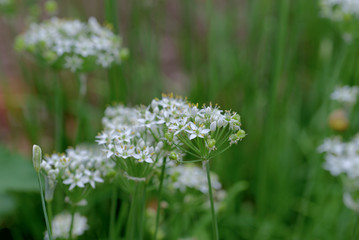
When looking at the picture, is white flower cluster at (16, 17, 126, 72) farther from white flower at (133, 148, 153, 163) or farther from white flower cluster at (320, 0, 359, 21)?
white flower cluster at (320, 0, 359, 21)

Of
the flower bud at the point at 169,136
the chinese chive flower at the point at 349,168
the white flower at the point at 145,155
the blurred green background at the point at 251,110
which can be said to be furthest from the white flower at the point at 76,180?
the chinese chive flower at the point at 349,168

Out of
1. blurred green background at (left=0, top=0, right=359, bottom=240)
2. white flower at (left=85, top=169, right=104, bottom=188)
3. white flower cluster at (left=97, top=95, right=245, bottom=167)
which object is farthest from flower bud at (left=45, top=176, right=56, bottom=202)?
blurred green background at (left=0, top=0, right=359, bottom=240)

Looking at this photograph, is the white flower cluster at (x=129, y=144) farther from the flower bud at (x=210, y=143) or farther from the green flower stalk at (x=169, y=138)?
the flower bud at (x=210, y=143)

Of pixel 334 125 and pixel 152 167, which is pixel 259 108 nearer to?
pixel 334 125

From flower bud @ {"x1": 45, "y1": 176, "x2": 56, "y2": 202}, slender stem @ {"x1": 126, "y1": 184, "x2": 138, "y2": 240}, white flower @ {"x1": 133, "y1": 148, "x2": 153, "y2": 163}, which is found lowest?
slender stem @ {"x1": 126, "y1": 184, "x2": 138, "y2": 240}

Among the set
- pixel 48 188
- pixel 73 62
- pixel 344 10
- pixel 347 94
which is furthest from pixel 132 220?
pixel 344 10

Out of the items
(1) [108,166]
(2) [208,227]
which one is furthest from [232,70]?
(1) [108,166]
